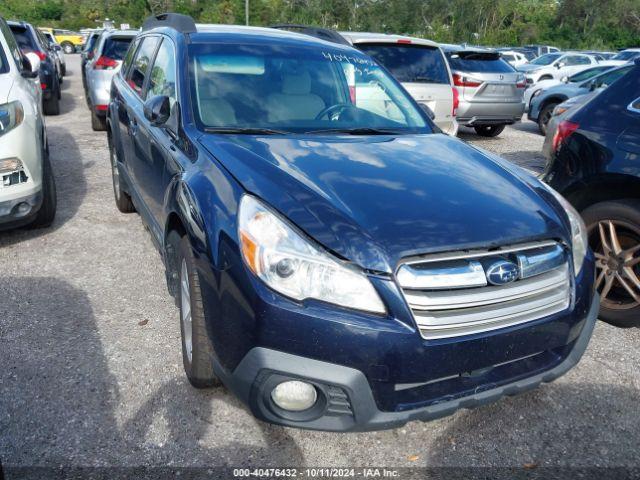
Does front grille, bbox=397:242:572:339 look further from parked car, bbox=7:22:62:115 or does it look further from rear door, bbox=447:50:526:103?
parked car, bbox=7:22:62:115

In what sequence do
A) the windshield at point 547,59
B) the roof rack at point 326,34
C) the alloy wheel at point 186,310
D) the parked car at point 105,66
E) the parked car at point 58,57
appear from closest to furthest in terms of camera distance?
the alloy wheel at point 186,310, the roof rack at point 326,34, the parked car at point 105,66, the parked car at point 58,57, the windshield at point 547,59

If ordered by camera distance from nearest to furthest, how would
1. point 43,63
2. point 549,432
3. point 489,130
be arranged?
point 549,432 < point 43,63 < point 489,130

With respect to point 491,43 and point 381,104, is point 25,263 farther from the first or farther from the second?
point 491,43

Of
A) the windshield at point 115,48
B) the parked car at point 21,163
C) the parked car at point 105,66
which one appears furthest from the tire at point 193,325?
the windshield at point 115,48

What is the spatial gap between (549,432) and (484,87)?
810cm

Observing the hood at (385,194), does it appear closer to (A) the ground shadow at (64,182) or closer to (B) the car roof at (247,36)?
(B) the car roof at (247,36)

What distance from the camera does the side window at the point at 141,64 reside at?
4.12 m

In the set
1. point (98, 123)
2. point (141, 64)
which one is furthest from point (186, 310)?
point (98, 123)

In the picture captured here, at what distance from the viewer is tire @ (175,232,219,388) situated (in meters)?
2.49

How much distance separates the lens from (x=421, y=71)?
795 cm

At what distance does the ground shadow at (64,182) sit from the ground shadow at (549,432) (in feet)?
12.8

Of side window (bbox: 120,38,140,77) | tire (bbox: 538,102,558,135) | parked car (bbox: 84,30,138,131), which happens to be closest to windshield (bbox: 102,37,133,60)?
parked car (bbox: 84,30,138,131)

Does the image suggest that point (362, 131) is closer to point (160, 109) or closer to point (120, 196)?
point (160, 109)

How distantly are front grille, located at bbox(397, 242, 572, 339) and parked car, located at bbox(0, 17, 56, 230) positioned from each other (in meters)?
3.35
